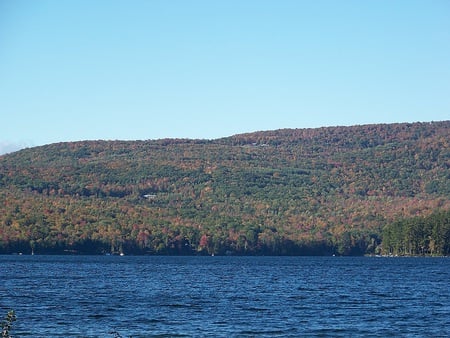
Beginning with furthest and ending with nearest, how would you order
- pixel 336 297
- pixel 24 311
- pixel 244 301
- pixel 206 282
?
pixel 206 282
pixel 336 297
pixel 244 301
pixel 24 311

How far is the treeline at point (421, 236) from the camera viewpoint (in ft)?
586

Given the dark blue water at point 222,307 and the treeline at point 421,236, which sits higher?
the treeline at point 421,236

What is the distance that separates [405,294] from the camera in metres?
78.1

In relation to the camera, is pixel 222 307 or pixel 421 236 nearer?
pixel 222 307

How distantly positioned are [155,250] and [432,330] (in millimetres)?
148117

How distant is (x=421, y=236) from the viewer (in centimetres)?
18350

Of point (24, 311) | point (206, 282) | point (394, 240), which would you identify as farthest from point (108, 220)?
point (24, 311)

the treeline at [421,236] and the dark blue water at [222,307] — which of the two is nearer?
the dark blue water at [222,307]

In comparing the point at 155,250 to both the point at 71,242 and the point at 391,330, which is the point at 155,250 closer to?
the point at 71,242

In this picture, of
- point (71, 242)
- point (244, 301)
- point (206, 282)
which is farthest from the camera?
point (71, 242)

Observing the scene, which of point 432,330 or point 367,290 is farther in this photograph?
point 367,290

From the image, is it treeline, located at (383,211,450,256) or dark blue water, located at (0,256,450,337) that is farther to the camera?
treeline, located at (383,211,450,256)

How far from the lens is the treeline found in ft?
586

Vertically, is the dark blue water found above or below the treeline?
below
